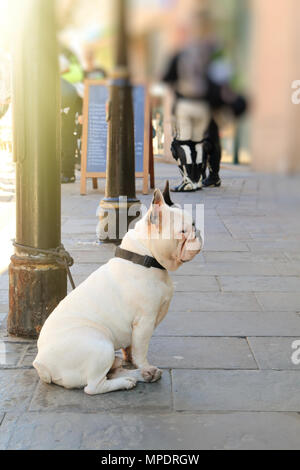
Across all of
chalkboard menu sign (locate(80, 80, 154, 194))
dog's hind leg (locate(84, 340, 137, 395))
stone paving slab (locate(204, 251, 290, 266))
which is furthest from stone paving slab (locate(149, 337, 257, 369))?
chalkboard menu sign (locate(80, 80, 154, 194))

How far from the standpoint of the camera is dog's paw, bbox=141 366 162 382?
2.57 metres

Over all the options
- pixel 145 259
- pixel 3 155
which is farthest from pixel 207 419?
pixel 3 155

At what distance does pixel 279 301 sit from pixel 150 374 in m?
1.56

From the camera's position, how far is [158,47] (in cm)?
38

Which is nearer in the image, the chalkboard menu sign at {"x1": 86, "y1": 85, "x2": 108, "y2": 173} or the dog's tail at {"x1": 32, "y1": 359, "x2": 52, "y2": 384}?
the dog's tail at {"x1": 32, "y1": 359, "x2": 52, "y2": 384}

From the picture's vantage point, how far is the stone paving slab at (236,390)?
2355 millimetres

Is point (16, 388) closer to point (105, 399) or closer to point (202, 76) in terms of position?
point (105, 399)

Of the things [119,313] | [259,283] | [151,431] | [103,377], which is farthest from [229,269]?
[151,431]

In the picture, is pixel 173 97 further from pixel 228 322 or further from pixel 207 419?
pixel 228 322

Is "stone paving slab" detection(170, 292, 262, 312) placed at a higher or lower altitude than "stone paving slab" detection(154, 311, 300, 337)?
higher

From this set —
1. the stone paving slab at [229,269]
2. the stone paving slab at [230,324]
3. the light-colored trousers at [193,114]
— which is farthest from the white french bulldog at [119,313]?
the stone paving slab at [229,269]

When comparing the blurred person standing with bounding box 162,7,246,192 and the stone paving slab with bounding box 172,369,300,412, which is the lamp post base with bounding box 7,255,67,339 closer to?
the stone paving slab with bounding box 172,369,300,412

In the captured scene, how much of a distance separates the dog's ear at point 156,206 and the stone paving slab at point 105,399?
2.25 feet

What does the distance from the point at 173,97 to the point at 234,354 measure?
2.65 meters
